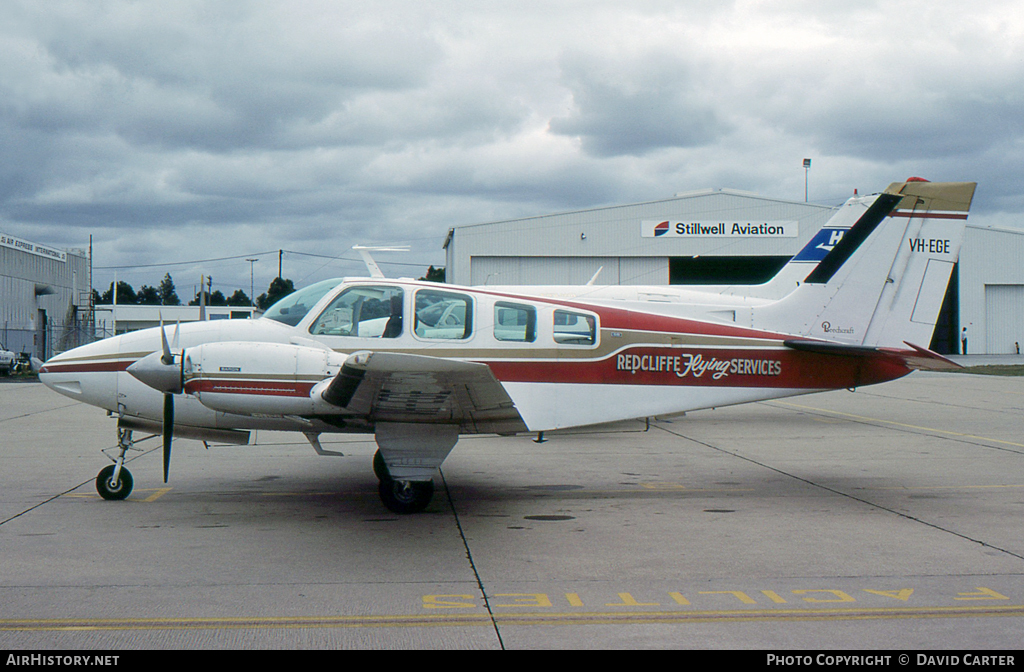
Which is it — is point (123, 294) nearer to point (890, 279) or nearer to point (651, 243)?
point (651, 243)

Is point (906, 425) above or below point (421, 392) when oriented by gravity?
below

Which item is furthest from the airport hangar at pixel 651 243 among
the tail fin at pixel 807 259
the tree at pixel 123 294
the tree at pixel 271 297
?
the tree at pixel 123 294

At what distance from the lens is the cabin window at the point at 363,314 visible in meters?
8.39

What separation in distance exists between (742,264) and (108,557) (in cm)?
4609

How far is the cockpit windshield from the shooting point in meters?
8.41

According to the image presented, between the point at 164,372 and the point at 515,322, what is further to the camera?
the point at 515,322

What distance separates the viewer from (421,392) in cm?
714

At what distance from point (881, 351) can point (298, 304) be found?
6638 millimetres

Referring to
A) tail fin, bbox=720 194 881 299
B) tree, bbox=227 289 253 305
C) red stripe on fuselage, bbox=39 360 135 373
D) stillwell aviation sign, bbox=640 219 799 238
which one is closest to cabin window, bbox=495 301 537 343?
red stripe on fuselage, bbox=39 360 135 373

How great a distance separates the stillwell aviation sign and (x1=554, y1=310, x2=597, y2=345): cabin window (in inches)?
1326

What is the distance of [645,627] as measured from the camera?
15.8 ft

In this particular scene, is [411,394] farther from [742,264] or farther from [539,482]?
[742,264]

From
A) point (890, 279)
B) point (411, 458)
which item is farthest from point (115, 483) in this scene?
point (890, 279)

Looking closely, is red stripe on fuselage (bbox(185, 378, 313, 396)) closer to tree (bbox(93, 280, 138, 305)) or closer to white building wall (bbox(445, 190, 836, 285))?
white building wall (bbox(445, 190, 836, 285))
